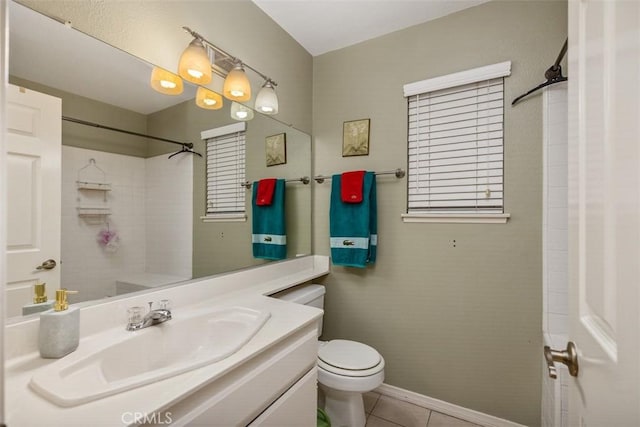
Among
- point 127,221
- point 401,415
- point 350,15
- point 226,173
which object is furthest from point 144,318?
point 350,15

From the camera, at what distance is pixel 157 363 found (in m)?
0.91

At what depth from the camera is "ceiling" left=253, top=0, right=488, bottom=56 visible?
1.58 m

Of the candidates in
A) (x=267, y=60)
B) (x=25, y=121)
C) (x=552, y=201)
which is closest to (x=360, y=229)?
(x=552, y=201)

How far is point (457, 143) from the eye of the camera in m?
1.65

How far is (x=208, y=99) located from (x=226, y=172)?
369mm

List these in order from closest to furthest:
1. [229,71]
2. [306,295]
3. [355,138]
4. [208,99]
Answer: [208,99] → [229,71] → [306,295] → [355,138]

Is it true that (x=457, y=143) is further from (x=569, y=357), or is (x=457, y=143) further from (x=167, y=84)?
(x=167, y=84)

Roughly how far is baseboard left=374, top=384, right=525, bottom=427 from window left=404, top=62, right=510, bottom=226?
3.91 ft

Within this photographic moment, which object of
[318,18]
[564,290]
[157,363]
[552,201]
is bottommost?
[157,363]

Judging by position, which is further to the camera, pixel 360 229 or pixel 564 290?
pixel 360 229

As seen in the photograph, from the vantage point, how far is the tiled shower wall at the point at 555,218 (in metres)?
1.39

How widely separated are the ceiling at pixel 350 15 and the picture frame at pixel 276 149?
73 centimetres

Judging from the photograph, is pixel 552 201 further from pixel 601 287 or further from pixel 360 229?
pixel 601 287

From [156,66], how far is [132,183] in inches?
19.9
